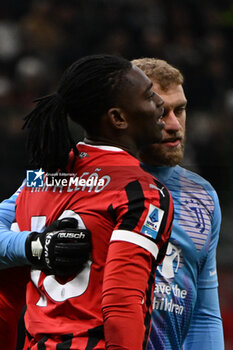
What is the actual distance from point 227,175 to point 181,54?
2.19 ft

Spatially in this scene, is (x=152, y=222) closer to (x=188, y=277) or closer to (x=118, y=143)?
(x=118, y=143)

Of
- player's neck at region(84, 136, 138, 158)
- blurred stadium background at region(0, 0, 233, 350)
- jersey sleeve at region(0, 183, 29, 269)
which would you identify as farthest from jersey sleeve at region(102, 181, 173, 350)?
blurred stadium background at region(0, 0, 233, 350)

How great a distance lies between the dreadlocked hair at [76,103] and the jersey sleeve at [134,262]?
185 mm

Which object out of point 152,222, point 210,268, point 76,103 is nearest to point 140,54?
point 210,268

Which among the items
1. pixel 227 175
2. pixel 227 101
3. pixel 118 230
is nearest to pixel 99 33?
pixel 227 101

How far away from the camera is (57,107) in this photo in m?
1.33

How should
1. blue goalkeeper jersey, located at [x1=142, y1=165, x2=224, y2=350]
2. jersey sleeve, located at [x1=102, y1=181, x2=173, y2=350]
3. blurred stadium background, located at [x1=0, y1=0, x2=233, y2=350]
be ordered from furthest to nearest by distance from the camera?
blurred stadium background, located at [x1=0, y1=0, x2=233, y2=350]
blue goalkeeper jersey, located at [x1=142, y1=165, x2=224, y2=350]
jersey sleeve, located at [x1=102, y1=181, x2=173, y2=350]

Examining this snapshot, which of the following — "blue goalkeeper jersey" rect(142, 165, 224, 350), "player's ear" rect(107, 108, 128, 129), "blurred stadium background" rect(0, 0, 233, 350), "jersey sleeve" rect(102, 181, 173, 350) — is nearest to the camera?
"jersey sleeve" rect(102, 181, 173, 350)

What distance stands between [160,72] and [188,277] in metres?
0.58

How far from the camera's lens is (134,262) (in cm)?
115

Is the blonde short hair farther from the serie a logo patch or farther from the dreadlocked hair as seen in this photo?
the serie a logo patch

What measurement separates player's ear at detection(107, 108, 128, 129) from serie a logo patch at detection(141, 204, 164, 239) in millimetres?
203

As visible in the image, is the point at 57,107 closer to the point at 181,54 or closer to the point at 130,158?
the point at 130,158

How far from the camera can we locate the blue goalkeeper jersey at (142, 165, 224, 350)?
1.66 m
